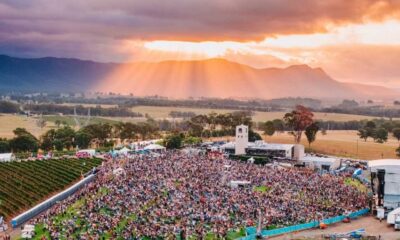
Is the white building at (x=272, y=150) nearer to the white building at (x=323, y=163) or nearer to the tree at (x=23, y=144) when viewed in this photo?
the white building at (x=323, y=163)

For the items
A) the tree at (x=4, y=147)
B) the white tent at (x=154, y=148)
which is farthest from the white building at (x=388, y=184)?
→ the tree at (x=4, y=147)

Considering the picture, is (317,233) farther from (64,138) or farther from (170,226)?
(64,138)

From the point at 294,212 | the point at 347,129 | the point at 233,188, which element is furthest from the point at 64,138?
the point at 347,129

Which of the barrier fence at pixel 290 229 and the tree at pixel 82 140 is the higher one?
the tree at pixel 82 140

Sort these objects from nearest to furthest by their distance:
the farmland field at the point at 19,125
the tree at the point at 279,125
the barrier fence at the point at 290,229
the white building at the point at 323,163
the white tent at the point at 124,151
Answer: the barrier fence at the point at 290,229, the white building at the point at 323,163, the white tent at the point at 124,151, the tree at the point at 279,125, the farmland field at the point at 19,125

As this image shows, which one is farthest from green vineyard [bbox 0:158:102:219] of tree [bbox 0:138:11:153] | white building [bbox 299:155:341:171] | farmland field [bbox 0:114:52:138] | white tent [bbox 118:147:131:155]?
farmland field [bbox 0:114:52:138]

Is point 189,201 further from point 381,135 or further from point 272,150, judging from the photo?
point 381,135
